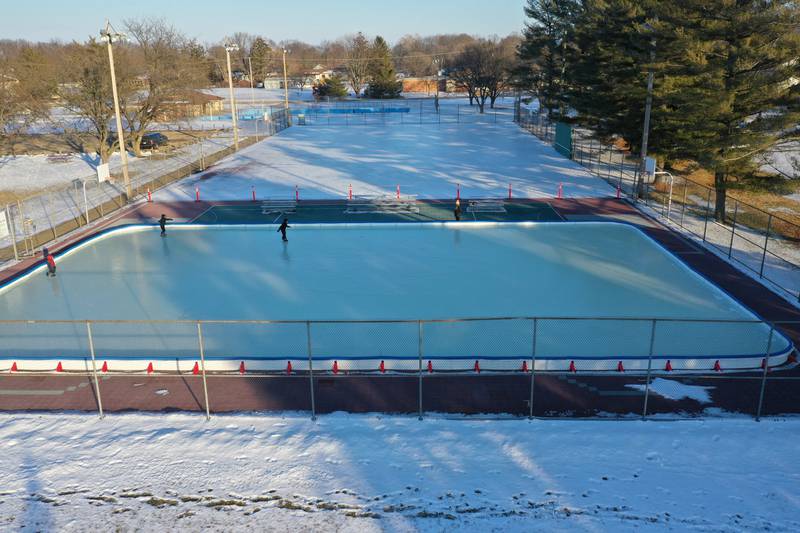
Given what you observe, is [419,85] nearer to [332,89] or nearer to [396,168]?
→ [332,89]

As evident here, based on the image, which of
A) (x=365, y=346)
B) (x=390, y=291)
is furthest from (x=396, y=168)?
(x=365, y=346)

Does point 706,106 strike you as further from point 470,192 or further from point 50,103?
point 50,103

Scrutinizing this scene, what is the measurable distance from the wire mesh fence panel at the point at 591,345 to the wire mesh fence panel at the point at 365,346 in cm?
312

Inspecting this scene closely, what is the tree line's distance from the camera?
76.3 ft

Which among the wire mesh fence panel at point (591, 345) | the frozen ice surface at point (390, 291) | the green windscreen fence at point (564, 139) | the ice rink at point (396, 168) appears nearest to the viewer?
the wire mesh fence panel at point (591, 345)

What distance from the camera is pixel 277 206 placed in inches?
1174

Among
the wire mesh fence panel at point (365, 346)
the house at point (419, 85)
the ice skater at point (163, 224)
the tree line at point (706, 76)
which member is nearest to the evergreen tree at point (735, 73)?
the tree line at point (706, 76)

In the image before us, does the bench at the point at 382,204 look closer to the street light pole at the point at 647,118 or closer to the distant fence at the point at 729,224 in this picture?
the distant fence at the point at 729,224

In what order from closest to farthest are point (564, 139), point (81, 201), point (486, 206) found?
1. point (486, 206)
2. point (81, 201)
3. point (564, 139)

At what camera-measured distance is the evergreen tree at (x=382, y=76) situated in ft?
332

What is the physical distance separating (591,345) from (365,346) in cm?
552

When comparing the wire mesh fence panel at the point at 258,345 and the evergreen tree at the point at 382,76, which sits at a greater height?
the evergreen tree at the point at 382,76

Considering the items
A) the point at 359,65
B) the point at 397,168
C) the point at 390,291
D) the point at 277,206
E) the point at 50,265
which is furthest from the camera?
the point at 359,65

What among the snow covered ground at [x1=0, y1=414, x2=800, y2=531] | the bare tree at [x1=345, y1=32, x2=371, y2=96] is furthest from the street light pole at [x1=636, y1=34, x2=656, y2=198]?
the bare tree at [x1=345, y1=32, x2=371, y2=96]
